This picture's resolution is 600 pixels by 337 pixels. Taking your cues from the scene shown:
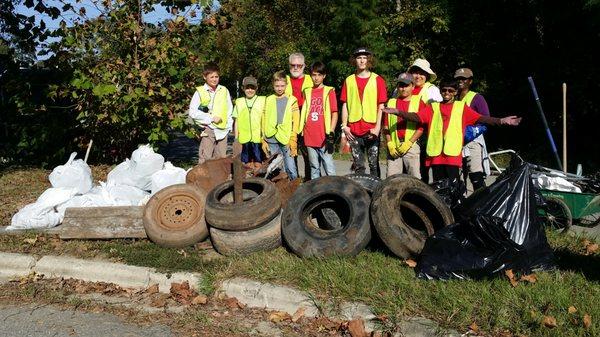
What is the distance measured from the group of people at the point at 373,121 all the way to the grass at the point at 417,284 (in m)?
1.48

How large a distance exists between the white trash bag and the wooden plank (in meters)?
0.76

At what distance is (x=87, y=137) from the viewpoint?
11148 millimetres

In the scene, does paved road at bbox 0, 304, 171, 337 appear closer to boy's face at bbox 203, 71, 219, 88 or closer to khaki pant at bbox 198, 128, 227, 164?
khaki pant at bbox 198, 128, 227, 164

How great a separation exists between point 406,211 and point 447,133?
1075 mm

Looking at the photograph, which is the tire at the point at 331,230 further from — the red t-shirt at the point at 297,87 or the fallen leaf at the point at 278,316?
the red t-shirt at the point at 297,87

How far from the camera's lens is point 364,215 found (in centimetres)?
546

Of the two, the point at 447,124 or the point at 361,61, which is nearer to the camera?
the point at 447,124

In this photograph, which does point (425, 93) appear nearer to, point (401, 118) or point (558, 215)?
point (401, 118)

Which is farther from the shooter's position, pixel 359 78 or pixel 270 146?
pixel 270 146

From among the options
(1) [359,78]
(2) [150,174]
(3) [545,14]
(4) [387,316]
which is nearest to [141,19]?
(2) [150,174]

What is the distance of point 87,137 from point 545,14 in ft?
35.6

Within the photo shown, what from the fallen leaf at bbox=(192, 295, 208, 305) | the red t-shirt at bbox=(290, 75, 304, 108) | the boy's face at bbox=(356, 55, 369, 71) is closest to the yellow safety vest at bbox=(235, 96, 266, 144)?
the red t-shirt at bbox=(290, 75, 304, 108)

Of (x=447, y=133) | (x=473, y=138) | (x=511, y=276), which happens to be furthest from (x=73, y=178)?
(x=511, y=276)

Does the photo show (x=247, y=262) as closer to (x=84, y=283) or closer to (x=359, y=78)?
(x=84, y=283)
